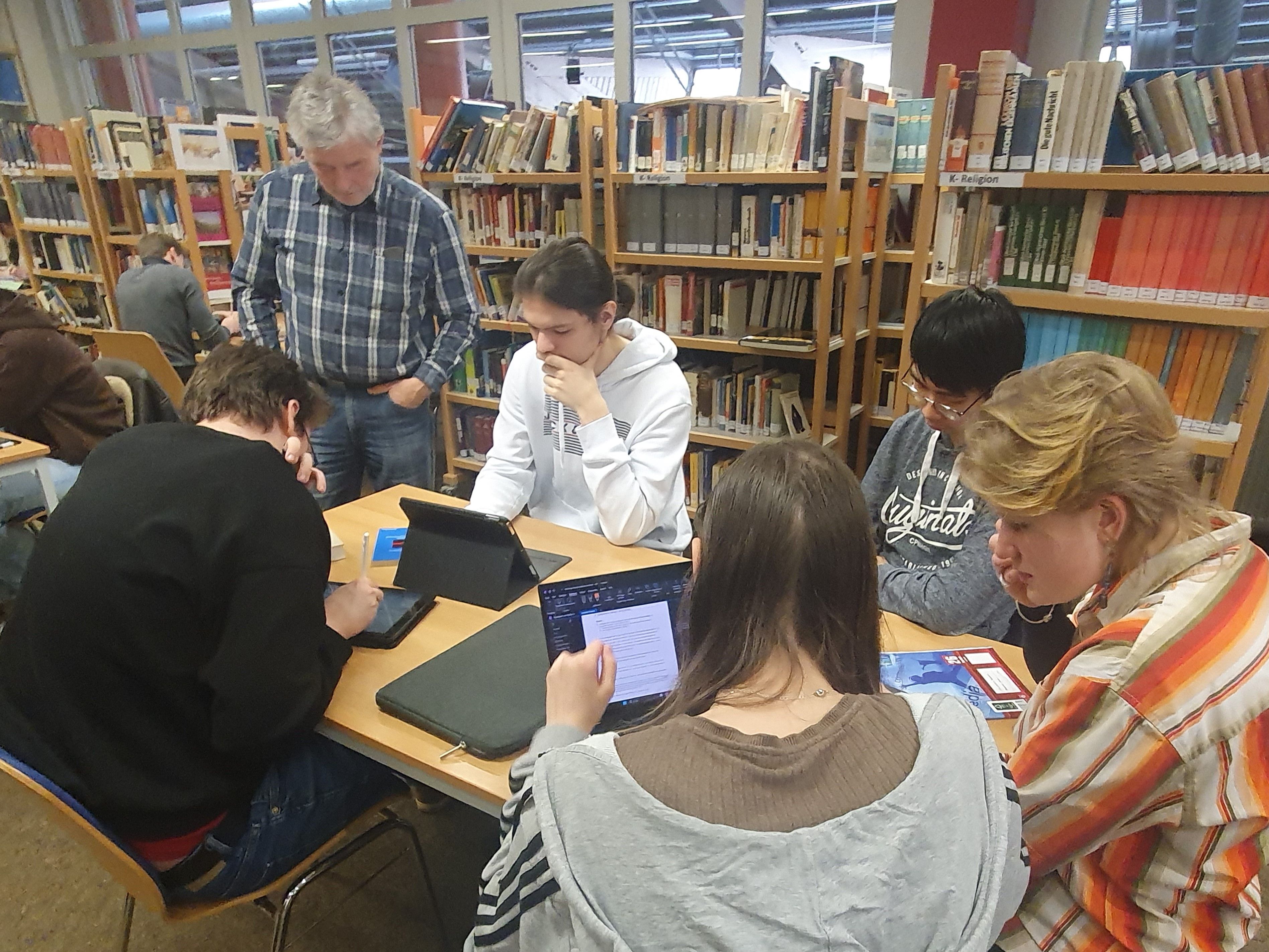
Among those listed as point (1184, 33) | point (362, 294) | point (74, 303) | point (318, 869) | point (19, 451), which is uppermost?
point (1184, 33)

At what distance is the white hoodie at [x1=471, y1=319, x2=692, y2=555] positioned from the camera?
173 cm

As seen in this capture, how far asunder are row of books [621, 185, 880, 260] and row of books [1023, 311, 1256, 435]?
884mm

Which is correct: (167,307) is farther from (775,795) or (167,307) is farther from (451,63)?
(775,795)

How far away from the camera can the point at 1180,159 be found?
1989 millimetres

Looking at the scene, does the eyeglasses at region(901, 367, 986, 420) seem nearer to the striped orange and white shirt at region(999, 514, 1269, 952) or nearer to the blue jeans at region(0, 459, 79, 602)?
the striped orange and white shirt at region(999, 514, 1269, 952)

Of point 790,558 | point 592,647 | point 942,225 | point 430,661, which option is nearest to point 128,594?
point 430,661

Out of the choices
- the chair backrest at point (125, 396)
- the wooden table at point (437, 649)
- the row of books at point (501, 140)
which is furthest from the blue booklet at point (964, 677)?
the chair backrest at point (125, 396)

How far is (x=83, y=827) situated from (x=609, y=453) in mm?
1091

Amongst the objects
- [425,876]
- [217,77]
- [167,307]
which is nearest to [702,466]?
[425,876]

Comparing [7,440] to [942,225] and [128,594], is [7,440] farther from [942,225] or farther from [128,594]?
[942,225]

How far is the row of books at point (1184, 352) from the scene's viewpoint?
207 cm

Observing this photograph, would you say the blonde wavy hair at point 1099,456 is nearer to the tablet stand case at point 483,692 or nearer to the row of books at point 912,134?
the tablet stand case at point 483,692

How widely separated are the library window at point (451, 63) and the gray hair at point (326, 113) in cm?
332

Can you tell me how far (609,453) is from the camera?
1.72 m
